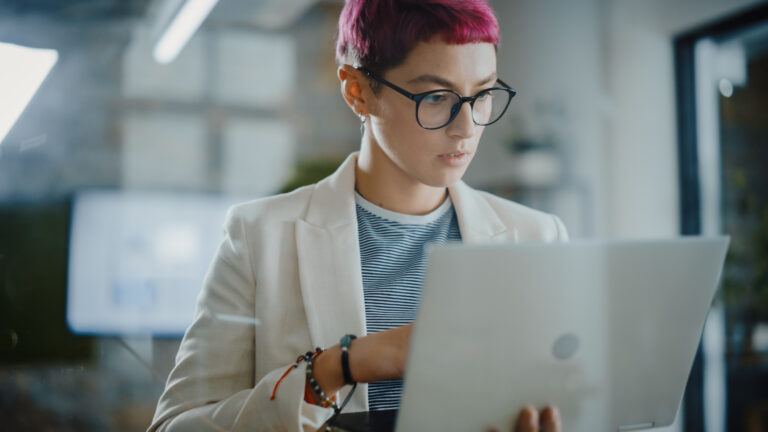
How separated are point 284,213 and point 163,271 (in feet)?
0.84

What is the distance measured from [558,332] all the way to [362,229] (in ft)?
1.59

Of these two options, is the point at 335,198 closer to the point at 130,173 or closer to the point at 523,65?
the point at 130,173

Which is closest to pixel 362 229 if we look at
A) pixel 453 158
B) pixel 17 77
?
pixel 453 158

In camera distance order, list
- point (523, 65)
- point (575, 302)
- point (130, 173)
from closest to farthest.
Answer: point (575, 302), point (130, 173), point (523, 65)

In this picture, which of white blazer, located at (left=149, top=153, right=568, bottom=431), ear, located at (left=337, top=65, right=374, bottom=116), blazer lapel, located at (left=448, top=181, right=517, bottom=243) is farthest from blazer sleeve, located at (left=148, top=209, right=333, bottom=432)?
blazer lapel, located at (left=448, top=181, right=517, bottom=243)

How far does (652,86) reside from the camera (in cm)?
191

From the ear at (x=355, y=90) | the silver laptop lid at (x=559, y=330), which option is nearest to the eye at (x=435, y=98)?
the ear at (x=355, y=90)

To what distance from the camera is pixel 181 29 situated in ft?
3.91

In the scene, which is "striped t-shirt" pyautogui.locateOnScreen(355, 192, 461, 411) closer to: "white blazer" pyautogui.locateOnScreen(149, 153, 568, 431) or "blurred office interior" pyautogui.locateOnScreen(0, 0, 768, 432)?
"white blazer" pyautogui.locateOnScreen(149, 153, 568, 431)

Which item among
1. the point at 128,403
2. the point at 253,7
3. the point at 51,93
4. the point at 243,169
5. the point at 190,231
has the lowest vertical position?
the point at 128,403

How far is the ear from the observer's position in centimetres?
107

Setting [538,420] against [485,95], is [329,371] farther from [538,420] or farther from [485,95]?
[485,95]

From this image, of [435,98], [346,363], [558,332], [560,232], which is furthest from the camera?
[560,232]

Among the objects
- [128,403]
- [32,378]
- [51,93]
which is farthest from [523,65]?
[32,378]
